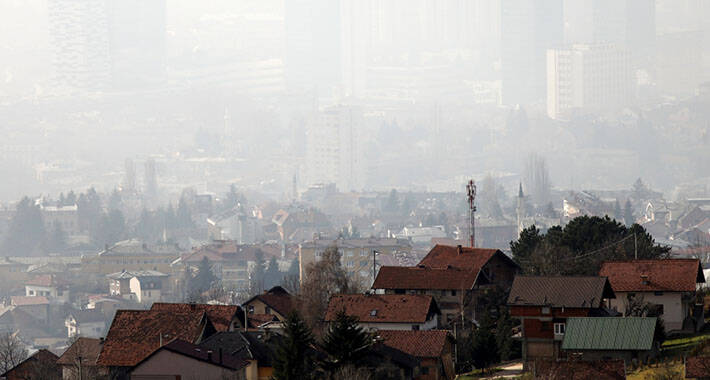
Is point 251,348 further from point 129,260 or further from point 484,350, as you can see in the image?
point 129,260

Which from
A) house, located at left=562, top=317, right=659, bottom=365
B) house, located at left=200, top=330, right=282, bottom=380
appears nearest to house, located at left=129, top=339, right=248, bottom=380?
house, located at left=200, top=330, right=282, bottom=380

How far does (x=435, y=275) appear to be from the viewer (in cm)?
2431

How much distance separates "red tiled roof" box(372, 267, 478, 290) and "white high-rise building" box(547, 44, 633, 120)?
120 m

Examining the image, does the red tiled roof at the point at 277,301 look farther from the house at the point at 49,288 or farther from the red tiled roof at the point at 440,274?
the house at the point at 49,288

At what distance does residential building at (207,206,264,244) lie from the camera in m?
104

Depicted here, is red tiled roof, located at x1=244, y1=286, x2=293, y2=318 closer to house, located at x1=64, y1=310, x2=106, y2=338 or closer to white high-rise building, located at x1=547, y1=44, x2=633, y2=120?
house, located at x1=64, y1=310, x2=106, y2=338

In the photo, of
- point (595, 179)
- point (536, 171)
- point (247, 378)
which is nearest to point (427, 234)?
point (536, 171)

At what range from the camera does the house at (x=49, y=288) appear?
71125mm

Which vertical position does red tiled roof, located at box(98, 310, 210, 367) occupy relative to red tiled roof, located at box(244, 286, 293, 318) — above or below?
above

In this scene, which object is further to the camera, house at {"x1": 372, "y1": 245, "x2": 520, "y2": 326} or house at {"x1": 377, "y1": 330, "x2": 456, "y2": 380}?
house at {"x1": 372, "y1": 245, "x2": 520, "y2": 326}

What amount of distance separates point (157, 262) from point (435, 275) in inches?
2151

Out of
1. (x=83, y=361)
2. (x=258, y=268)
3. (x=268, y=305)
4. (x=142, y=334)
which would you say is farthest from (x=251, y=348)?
Answer: (x=258, y=268)

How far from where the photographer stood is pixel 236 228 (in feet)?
350

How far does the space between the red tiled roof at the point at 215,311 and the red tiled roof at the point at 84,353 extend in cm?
120
